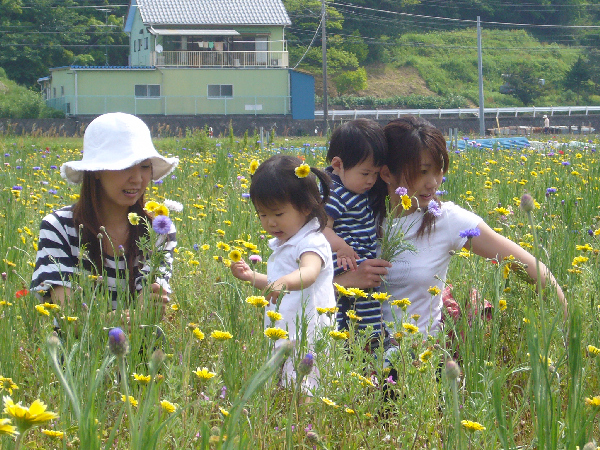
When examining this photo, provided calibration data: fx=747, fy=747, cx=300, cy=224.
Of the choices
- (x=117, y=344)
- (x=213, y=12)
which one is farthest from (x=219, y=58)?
(x=117, y=344)

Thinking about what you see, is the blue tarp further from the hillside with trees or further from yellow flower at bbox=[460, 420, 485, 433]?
the hillside with trees

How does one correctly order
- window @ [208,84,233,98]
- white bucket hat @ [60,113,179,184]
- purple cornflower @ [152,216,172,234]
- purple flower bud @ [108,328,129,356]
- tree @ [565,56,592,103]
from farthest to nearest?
tree @ [565,56,592,103], window @ [208,84,233,98], white bucket hat @ [60,113,179,184], purple cornflower @ [152,216,172,234], purple flower bud @ [108,328,129,356]

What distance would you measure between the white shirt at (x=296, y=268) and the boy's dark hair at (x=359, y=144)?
0.33 m

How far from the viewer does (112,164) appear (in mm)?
2318

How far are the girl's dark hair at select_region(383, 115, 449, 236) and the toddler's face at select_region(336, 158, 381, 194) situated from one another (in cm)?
7

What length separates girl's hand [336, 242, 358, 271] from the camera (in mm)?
2389

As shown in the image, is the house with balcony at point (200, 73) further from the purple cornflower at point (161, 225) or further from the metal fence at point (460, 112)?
the purple cornflower at point (161, 225)

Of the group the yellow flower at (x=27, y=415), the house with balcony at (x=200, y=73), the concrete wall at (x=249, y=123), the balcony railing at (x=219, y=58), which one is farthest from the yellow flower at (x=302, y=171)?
the balcony railing at (x=219, y=58)

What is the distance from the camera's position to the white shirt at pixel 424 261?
2539 mm

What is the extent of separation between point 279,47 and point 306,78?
8.90ft

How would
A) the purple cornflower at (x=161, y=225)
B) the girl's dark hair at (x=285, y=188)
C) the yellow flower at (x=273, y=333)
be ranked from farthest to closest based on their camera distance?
1. the girl's dark hair at (x=285, y=188)
2. the purple cornflower at (x=161, y=225)
3. the yellow flower at (x=273, y=333)

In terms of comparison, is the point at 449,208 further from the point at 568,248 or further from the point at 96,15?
the point at 96,15

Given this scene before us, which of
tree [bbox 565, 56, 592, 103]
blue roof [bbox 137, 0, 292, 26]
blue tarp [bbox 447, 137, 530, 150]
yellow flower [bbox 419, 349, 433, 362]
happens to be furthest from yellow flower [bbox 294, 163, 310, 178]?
tree [bbox 565, 56, 592, 103]

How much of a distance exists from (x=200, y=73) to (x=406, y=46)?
81.8 feet
